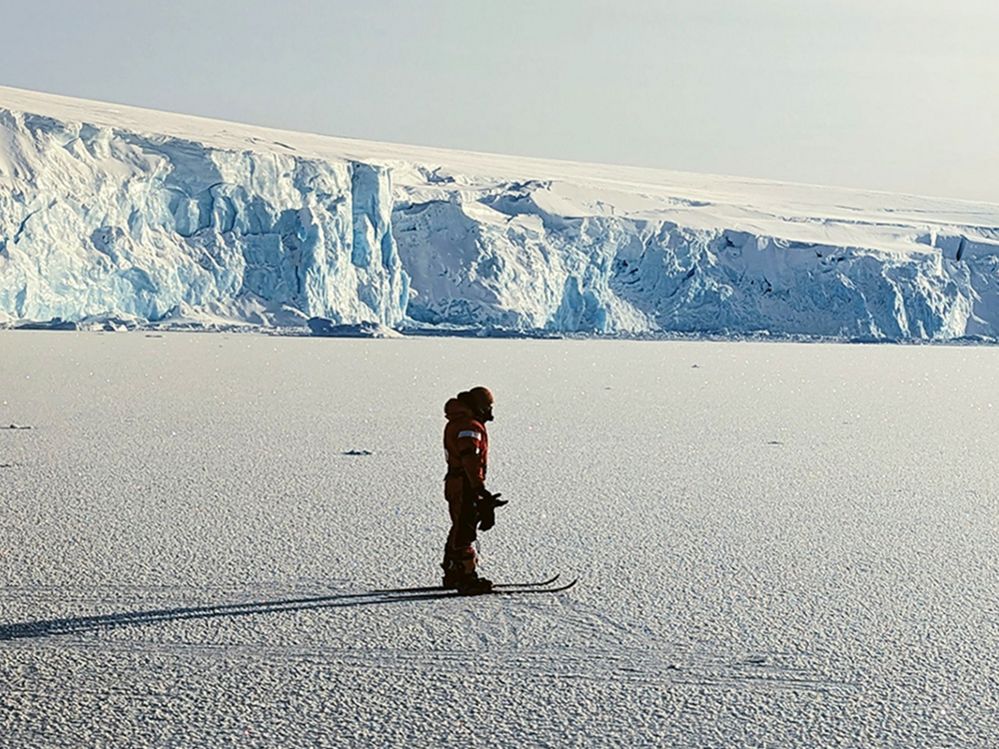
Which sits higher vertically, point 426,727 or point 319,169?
point 319,169

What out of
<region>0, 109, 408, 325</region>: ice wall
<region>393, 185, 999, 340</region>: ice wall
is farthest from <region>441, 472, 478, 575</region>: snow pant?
<region>393, 185, 999, 340</region>: ice wall

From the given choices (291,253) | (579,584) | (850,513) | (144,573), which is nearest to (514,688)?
(579,584)

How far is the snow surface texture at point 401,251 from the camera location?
32438 mm

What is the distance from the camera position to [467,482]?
16.1 feet

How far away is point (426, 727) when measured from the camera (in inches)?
137

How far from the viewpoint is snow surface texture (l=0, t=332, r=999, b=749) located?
3.60 metres

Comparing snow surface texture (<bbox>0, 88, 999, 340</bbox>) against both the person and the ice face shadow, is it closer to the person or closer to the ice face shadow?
the ice face shadow

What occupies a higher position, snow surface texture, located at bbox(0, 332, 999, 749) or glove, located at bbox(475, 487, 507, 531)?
glove, located at bbox(475, 487, 507, 531)

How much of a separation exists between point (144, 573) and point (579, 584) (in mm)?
1858

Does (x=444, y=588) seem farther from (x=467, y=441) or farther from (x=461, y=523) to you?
(x=467, y=441)

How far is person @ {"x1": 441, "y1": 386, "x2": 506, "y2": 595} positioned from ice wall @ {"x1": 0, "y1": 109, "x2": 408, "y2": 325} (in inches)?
1094

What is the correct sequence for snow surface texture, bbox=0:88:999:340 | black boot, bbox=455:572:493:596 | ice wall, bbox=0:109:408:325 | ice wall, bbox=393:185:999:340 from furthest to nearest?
ice wall, bbox=393:185:999:340
snow surface texture, bbox=0:88:999:340
ice wall, bbox=0:109:408:325
black boot, bbox=455:572:493:596

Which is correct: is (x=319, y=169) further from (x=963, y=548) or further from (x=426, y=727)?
(x=426, y=727)

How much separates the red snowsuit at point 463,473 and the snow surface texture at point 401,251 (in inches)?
1101
